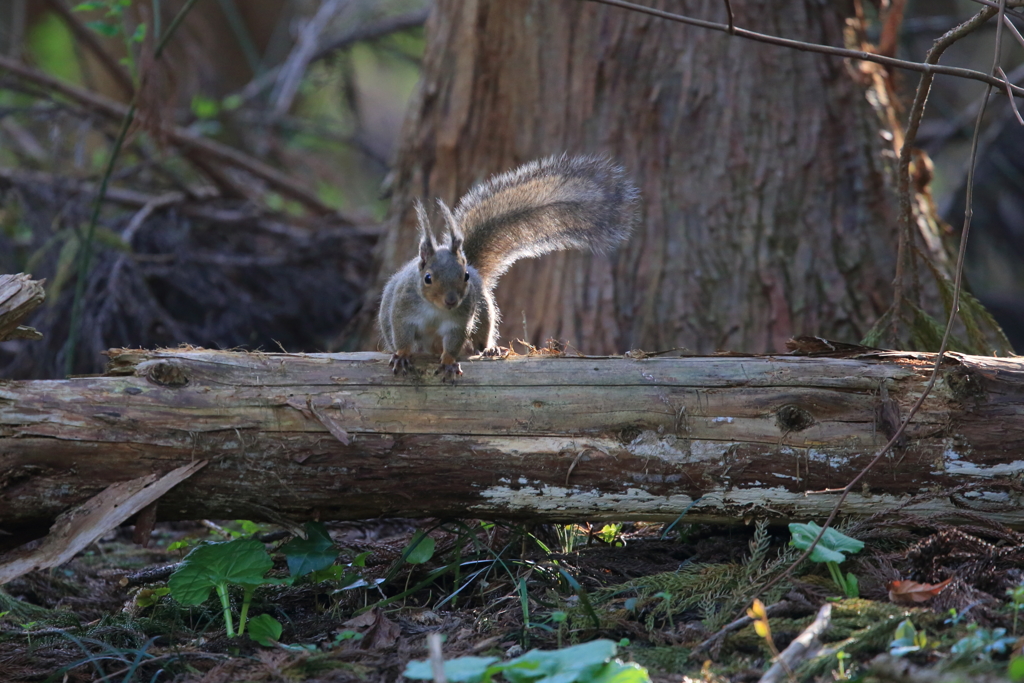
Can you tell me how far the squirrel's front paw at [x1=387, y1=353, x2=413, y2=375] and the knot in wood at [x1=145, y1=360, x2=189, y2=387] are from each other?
568 mm

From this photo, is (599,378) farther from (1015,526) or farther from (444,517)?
(1015,526)

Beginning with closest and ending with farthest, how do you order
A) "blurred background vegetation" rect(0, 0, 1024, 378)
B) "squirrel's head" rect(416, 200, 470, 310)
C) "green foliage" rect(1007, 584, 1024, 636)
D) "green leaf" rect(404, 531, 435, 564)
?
"green foliage" rect(1007, 584, 1024, 636) < "green leaf" rect(404, 531, 435, 564) < "squirrel's head" rect(416, 200, 470, 310) < "blurred background vegetation" rect(0, 0, 1024, 378)

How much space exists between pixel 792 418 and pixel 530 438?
2.39 ft

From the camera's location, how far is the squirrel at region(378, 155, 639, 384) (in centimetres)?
278

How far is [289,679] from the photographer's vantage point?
186 centimetres

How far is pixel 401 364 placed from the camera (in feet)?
7.87

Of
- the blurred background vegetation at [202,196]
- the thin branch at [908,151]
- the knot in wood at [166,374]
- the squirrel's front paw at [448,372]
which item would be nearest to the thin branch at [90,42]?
the blurred background vegetation at [202,196]

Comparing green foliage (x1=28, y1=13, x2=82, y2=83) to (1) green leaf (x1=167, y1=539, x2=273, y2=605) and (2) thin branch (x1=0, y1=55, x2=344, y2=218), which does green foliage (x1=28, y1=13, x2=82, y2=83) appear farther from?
(1) green leaf (x1=167, y1=539, x2=273, y2=605)

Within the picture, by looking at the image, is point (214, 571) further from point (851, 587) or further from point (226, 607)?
point (851, 587)

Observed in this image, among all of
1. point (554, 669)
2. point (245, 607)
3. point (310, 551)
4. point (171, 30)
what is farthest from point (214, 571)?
point (171, 30)

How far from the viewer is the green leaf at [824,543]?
6.38 feet

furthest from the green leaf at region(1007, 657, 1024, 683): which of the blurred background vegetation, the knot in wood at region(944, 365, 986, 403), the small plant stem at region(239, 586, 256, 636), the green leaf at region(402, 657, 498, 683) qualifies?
the blurred background vegetation

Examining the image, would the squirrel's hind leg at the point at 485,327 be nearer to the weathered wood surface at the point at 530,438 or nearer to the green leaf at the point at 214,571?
the weathered wood surface at the point at 530,438

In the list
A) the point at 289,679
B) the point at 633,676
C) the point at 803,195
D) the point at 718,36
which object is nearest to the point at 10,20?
the point at 718,36
